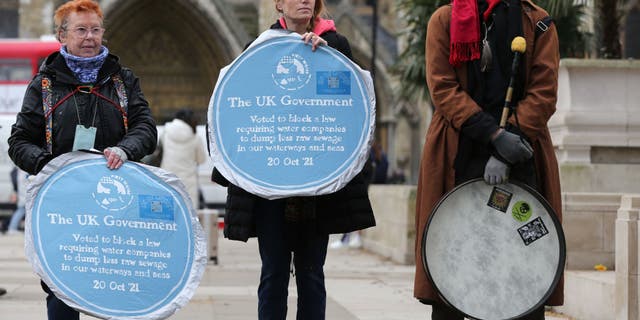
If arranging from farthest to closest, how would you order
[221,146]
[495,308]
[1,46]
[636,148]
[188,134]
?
[1,46] < [188,134] < [636,148] < [221,146] < [495,308]

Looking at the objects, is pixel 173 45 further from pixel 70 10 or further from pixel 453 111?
pixel 453 111

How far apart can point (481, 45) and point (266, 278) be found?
1.44m

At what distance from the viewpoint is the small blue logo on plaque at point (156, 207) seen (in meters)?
5.71

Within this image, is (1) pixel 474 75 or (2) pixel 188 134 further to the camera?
(2) pixel 188 134

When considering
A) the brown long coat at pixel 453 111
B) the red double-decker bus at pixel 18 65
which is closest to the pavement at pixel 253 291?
the brown long coat at pixel 453 111

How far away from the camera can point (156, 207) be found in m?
5.72

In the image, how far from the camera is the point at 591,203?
1015cm

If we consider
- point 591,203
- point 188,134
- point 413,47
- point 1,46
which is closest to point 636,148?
point 591,203

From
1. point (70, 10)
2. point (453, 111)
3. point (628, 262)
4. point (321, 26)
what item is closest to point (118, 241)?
point (70, 10)

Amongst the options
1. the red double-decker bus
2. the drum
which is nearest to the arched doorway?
the red double-decker bus

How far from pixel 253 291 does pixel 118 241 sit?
19.1 ft

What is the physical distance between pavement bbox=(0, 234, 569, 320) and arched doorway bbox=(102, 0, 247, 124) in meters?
24.4

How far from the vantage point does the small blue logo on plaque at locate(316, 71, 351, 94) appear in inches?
231

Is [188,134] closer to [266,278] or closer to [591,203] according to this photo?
[591,203]
